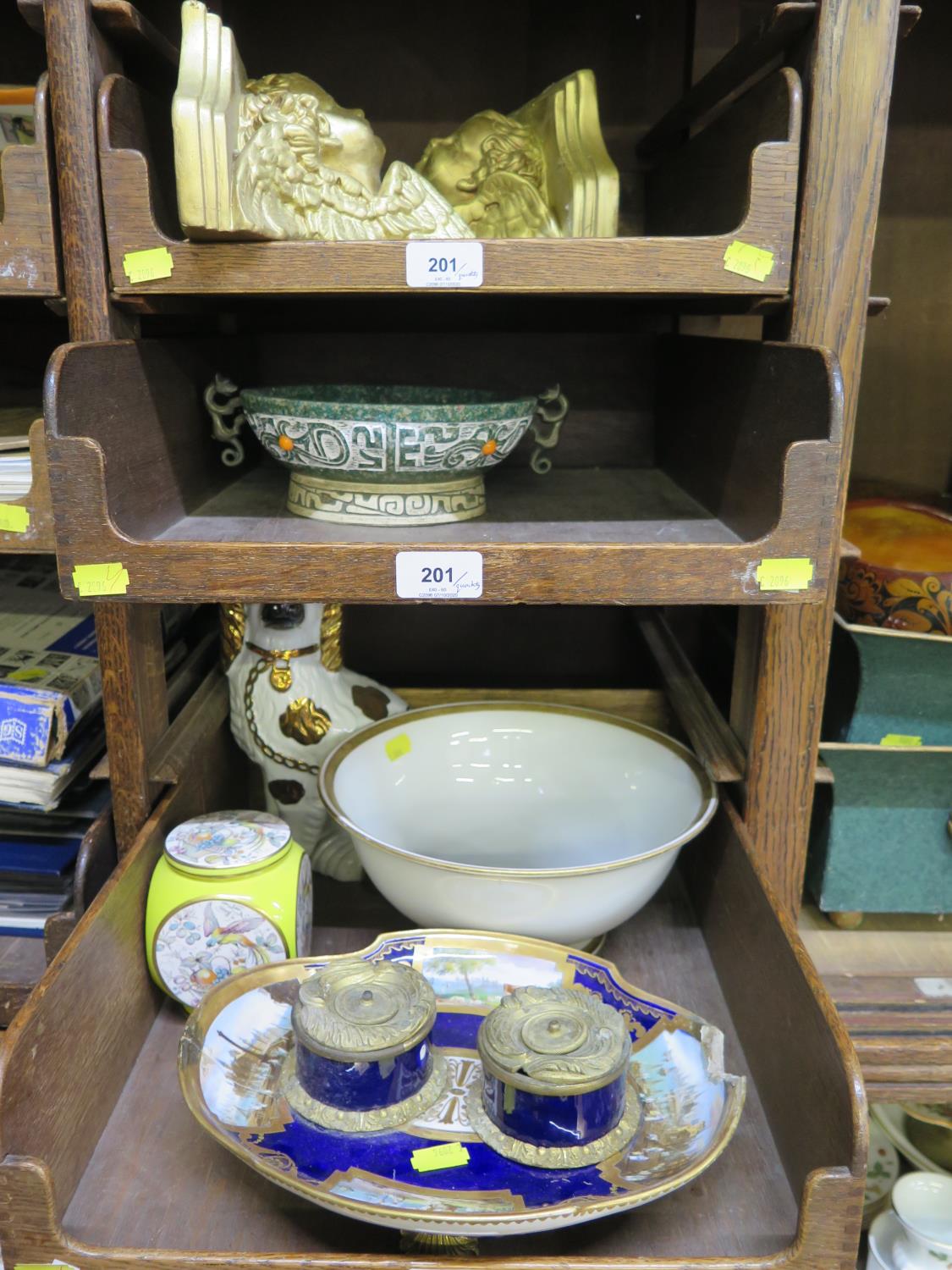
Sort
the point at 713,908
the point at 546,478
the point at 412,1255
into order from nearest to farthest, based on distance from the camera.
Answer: the point at 412,1255 → the point at 713,908 → the point at 546,478

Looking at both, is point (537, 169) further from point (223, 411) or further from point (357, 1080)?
point (357, 1080)

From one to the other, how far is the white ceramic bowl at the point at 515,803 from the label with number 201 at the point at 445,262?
527 millimetres

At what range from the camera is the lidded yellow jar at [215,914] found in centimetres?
99

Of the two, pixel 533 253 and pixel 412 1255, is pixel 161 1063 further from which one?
pixel 533 253

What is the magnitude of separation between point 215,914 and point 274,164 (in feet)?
2.28

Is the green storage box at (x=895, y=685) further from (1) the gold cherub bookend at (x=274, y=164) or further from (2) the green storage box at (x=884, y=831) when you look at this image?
(1) the gold cherub bookend at (x=274, y=164)

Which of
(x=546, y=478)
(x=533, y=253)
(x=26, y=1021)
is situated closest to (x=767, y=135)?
(x=533, y=253)

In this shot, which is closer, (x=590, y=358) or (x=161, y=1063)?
(x=161, y=1063)

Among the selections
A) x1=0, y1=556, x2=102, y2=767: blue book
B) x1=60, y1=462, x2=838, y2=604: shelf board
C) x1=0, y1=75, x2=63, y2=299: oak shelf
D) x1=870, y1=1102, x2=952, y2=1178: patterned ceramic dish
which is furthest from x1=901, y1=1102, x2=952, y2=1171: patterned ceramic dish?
x1=0, y1=75, x2=63, y2=299: oak shelf

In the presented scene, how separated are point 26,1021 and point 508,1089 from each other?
1.23 ft

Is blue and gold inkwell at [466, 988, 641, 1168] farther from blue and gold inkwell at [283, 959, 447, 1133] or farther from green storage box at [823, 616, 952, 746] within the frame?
green storage box at [823, 616, 952, 746]

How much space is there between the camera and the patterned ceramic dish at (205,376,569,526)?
0.90 m

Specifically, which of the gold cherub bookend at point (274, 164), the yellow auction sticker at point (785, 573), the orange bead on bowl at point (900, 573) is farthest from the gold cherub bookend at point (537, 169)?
the orange bead on bowl at point (900, 573)

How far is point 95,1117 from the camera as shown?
86 centimetres
